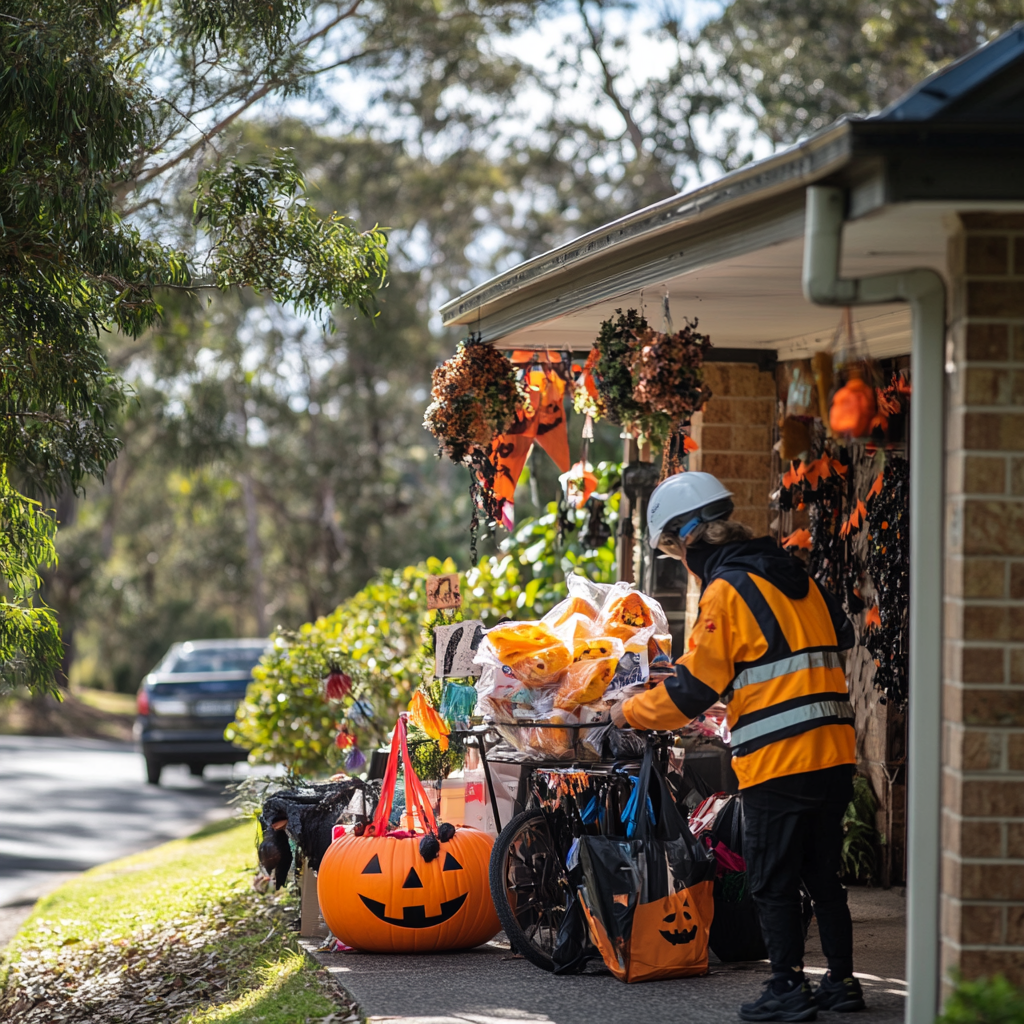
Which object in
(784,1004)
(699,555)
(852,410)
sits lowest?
(784,1004)

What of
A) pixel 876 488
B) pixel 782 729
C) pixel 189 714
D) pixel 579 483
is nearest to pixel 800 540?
pixel 876 488

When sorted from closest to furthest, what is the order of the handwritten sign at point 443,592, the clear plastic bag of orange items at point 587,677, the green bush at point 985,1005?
the green bush at point 985,1005 < the clear plastic bag of orange items at point 587,677 < the handwritten sign at point 443,592

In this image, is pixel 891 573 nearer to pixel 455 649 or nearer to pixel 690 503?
pixel 690 503

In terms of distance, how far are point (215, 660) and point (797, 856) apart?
12.8 m

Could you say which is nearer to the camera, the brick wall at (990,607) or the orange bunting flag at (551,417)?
the brick wall at (990,607)

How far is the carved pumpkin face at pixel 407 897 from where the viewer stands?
5.67 m

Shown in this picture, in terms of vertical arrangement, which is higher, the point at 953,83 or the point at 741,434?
the point at 953,83

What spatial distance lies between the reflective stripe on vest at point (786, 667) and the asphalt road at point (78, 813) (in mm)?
5605

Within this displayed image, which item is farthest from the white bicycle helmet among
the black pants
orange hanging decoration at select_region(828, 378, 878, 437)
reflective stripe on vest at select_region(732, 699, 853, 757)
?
the black pants

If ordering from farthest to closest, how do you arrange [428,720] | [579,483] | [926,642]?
[579,483] < [428,720] < [926,642]

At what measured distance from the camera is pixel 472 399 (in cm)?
678

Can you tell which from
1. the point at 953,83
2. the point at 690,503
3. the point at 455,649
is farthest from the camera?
the point at 455,649

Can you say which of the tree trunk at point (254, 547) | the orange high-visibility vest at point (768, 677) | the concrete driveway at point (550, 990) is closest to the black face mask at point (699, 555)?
the orange high-visibility vest at point (768, 677)

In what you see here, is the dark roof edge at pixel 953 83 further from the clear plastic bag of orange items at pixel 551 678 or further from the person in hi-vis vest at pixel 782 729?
the clear plastic bag of orange items at pixel 551 678
